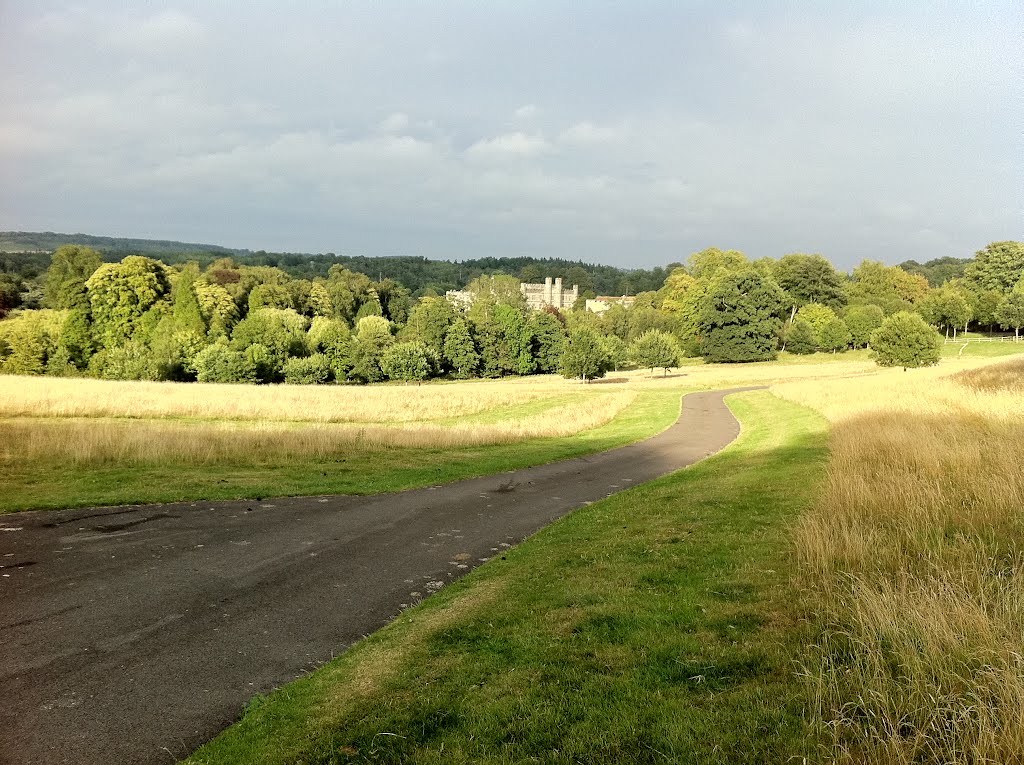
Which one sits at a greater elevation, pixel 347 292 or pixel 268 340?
pixel 347 292

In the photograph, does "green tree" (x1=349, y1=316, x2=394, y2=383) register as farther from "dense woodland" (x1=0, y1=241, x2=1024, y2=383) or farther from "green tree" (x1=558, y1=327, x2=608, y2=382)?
"green tree" (x1=558, y1=327, x2=608, y2=382)

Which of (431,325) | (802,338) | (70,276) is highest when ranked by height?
(70,276)

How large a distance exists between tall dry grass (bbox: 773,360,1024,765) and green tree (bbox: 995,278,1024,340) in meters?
99.5

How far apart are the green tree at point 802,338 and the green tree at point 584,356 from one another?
146 ft

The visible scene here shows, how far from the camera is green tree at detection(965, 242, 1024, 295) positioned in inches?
4097

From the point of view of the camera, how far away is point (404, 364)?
80750mm

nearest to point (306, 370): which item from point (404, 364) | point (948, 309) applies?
point (404, 364)

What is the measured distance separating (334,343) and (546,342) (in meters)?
34.0

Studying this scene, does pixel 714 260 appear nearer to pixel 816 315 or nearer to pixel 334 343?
pixel 816 315

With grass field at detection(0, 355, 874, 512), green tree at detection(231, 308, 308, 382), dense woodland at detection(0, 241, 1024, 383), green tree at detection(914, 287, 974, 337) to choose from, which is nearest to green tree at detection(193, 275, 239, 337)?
dense woodland at detection(0, 241, 1024, 383)

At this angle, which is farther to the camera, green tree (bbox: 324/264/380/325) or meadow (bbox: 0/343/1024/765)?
green tree (bbox: 324/264/380/325)

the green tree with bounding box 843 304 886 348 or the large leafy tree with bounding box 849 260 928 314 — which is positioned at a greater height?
the large leafy tree with bounding box 849 260 928 314

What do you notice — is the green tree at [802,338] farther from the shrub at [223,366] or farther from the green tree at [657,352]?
the shrub at [223,366]

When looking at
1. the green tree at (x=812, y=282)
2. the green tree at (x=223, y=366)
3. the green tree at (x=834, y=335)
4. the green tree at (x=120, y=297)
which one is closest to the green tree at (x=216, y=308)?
the green tree at (x=120, y=297)
